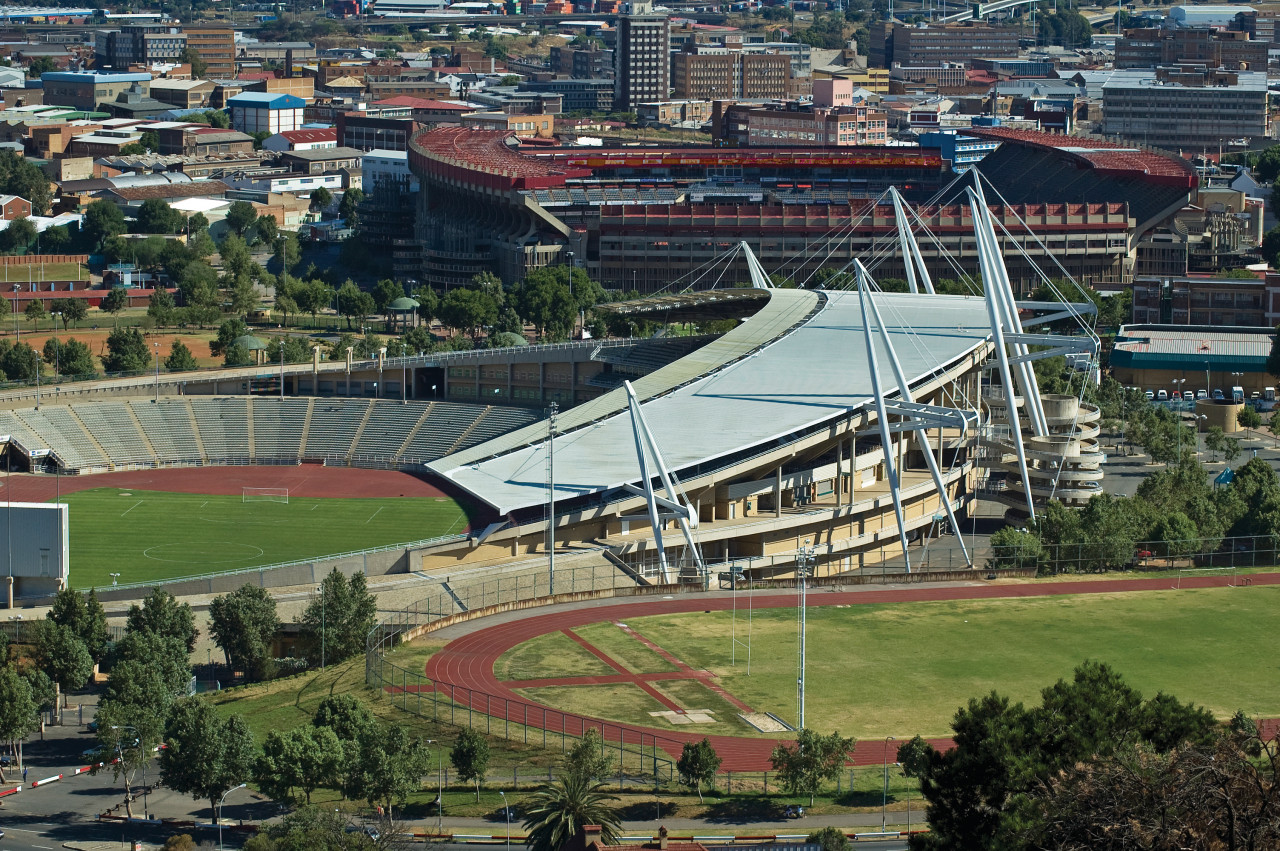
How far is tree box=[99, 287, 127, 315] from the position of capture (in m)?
150

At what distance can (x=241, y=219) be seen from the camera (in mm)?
189875

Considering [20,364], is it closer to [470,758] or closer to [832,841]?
[470,758]

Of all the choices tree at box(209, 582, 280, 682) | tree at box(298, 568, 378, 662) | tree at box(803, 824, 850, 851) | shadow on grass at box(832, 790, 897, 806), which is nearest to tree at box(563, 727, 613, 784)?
tree at box(803, 824, 850, 851)

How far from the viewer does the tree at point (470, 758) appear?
57.9 m

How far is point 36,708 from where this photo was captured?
64062mm

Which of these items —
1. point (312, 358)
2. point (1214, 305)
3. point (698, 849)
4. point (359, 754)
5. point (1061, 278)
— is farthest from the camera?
point (1061, 278)

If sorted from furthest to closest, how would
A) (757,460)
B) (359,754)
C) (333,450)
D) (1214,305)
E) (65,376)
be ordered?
(1214,305) < (65,376) < (333,450) < (757,460) < (359,754)

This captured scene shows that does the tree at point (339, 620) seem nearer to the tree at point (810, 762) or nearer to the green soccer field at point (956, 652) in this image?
the green soccer field at point (956, 652)

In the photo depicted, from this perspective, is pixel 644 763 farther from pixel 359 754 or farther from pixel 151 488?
pixel 151 488

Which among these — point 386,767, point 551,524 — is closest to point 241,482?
point 551,524

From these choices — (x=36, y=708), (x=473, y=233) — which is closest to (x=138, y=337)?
(x=473, y=233)

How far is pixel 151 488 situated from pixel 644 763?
44.5m

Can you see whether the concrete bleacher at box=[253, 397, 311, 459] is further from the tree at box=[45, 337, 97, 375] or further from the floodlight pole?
the floodlight pole

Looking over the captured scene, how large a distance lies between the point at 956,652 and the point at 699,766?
63.0ft
